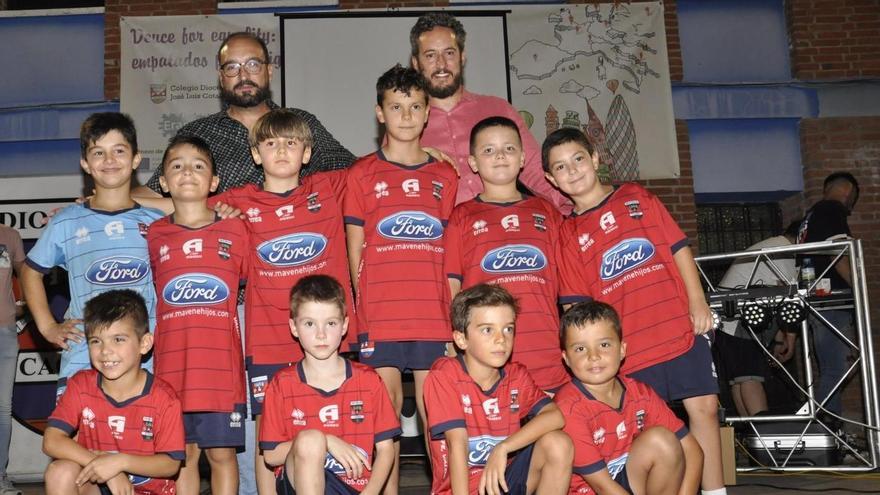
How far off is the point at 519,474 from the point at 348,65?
507cm

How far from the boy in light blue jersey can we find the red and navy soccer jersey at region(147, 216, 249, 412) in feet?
0.30

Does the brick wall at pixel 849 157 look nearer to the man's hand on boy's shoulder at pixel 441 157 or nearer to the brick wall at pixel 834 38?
the brick wall at pixel 834 38

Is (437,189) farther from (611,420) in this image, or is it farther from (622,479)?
(622,479)

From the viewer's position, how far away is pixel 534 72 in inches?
287

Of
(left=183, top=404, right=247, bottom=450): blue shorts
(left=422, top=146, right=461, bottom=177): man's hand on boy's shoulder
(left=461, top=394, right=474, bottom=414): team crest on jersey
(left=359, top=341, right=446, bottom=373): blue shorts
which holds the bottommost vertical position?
(left=183, top=404, right=247, bottom=450): blue shorts

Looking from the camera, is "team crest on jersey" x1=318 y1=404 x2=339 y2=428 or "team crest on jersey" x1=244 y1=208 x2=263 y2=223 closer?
"team crest on jersey" x1=318 y1=404 x2=339 y2=428

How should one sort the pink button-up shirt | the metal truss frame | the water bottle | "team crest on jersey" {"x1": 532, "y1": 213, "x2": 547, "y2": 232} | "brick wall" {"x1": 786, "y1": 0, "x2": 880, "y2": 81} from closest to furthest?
1. "team crest on jersey" {"x1": 532, "y1": 213, "x2": 547, "y2": 232}
2. the pink button-up shirt
3. the metal truss frame
4. the water bottle
5. "brick wall" {"x1": 786, "y1": 0, "x2": 880, "y2": 81}

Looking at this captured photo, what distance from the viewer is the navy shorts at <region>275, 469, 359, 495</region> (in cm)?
285

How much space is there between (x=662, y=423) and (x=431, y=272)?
1.06 meters

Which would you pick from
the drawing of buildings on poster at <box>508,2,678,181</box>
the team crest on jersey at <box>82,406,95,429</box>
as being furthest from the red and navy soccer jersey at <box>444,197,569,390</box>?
the drawing of buildings on poster at <box>508,2,678,181</box>

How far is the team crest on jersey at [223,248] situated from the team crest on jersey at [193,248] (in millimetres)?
70

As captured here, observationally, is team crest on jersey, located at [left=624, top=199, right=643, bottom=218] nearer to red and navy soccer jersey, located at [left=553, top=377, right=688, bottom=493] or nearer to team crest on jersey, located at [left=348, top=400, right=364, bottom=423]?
red and navy soccer jersey, located at [left=553, top=377, right=688, bottom=493]

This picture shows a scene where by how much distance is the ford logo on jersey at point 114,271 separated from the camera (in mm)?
3295

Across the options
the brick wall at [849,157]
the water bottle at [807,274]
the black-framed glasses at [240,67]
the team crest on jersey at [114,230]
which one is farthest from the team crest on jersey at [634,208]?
the brick wall at [849,157]
